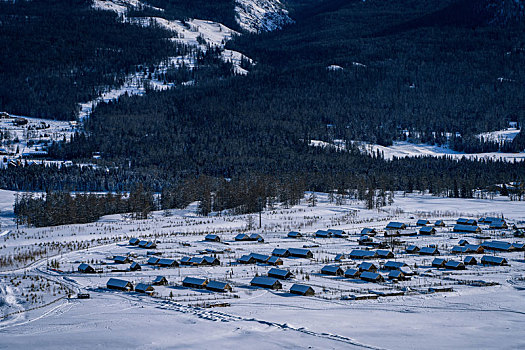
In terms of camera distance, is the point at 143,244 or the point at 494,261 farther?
the point at 143,244

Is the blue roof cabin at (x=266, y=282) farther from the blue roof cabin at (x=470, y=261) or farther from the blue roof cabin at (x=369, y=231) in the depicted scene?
the blue roof cabin at (x=369, y=231)

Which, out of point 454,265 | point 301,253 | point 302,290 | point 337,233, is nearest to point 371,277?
point 302,290

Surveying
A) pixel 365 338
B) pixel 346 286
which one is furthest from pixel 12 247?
pixel 365 338

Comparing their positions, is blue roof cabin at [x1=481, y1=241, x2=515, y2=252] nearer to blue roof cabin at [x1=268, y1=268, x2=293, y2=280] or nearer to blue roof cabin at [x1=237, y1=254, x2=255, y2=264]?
blue roof cabin at [x1=237, y1=254, x2=255, y2=264]

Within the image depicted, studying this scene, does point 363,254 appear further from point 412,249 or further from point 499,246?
point 499,246

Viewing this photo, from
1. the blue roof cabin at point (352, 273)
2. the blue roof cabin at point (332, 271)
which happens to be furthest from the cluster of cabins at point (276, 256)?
the blue roof cabin at point (352, 273)

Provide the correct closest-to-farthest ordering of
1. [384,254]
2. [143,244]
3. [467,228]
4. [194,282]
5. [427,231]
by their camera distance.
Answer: [194,282] → [384,254] → [143,244] → [427,231] → [467,228]

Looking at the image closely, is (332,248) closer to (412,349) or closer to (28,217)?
(412,349)
